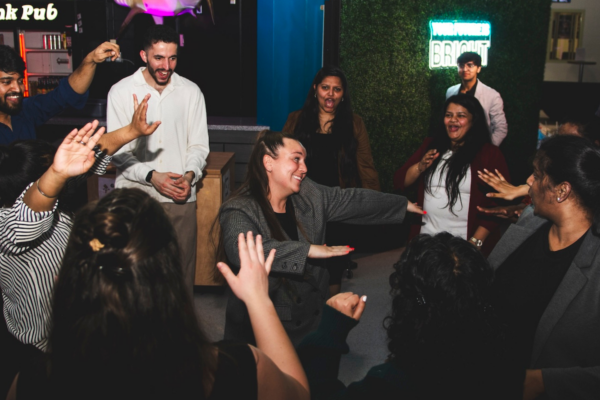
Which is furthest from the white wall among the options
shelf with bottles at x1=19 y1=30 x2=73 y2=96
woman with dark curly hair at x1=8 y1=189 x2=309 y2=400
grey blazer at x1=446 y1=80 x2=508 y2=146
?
woman with dark curly hair at x1=8 y1=189 x2=309 y2=400

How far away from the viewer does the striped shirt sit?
1575 mm

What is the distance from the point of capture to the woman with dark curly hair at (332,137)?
3.28 metres

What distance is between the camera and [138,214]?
104 cm

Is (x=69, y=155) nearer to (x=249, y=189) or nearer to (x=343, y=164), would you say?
(x=249, y=189)

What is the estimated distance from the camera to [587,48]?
43.8ft

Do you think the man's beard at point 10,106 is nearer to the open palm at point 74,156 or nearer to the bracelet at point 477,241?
the open palm at point 74,156

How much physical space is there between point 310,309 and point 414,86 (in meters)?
3.46

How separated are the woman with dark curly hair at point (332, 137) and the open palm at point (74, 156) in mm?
1720

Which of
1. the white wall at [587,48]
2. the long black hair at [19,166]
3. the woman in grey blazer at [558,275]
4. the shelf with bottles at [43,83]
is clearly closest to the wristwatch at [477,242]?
the woman in grey blazer at [558,275]

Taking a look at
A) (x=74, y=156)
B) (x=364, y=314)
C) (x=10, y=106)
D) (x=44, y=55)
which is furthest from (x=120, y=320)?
(x=44, y=55)

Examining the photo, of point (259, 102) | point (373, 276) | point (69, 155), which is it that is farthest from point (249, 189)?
point (259, 102)

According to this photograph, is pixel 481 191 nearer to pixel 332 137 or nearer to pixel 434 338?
pixel 332 137

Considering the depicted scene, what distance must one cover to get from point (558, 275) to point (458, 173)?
40.6 inches

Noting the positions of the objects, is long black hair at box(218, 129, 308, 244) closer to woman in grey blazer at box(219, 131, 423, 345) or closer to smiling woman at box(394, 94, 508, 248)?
woman in grey blazer at box(219, 131, 423, 345)
